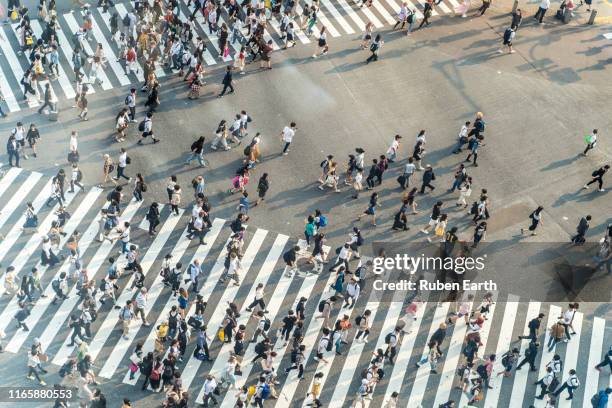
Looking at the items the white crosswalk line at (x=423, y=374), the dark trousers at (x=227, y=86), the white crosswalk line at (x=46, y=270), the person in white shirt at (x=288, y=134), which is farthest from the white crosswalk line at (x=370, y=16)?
the white crosswalk line at (x=423, y=374)

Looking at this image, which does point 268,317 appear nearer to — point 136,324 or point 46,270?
point 136,324

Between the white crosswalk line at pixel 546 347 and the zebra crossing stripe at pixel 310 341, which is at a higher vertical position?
the white crosswalk line at pixel 546 347

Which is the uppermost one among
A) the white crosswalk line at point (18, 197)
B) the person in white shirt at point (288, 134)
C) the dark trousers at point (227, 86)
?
the dark trousers at point (227, 86)

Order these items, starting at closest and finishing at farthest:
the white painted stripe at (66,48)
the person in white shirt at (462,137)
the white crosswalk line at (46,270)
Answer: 1. the white crosswalk line at (46,270)
2. the person in white shirt at (462,137)
3. the white painted stripe at (66,48)

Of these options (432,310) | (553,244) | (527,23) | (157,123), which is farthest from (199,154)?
(527,23)

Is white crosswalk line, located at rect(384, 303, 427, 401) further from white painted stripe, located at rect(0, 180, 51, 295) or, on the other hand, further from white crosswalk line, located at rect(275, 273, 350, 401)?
white painted stripe, located at rect(0, 180, 51, 295)

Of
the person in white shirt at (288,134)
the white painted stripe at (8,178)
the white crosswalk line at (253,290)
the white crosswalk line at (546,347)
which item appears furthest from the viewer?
the person in white shirt at (288,134)

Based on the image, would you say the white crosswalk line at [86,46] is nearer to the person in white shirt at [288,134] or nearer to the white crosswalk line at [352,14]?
the person in white shirt at [288,134]

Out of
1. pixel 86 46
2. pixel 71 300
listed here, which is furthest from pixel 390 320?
pixel 86 46
